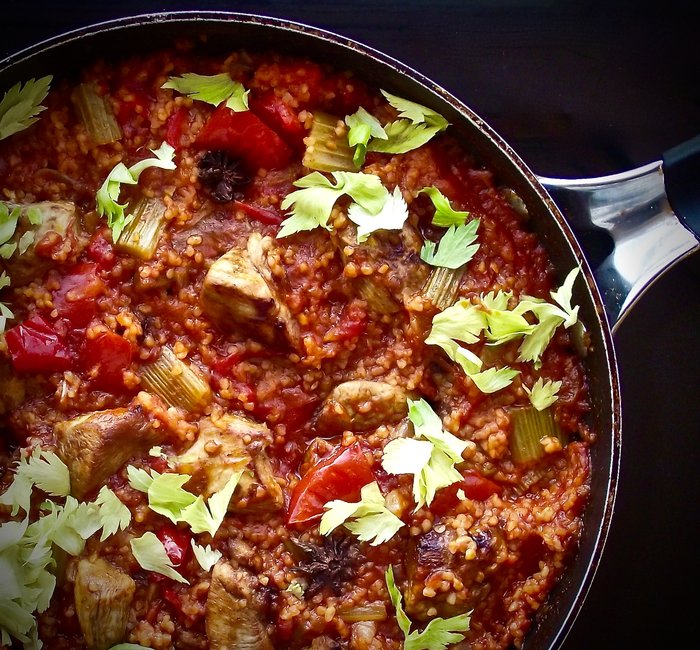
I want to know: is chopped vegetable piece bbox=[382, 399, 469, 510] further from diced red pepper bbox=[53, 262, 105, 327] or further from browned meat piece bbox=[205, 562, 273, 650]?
diced red pepper bbox=[53, 262, 105, 327]

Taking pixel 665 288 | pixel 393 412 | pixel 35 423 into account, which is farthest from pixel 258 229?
pixel 665 288

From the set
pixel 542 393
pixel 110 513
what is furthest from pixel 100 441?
pixel 542 393

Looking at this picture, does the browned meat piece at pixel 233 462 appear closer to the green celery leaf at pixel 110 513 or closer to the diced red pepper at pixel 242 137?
the green celery leaf at pixel 110 513

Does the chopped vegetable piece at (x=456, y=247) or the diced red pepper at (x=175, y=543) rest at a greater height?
the chopped vegetable piece at (x=456, y=247)

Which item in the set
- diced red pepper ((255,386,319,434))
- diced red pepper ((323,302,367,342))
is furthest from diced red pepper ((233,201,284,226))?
diced red pepper ((255,386,319,434))

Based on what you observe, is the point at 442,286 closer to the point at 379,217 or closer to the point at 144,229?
the point at 379,217

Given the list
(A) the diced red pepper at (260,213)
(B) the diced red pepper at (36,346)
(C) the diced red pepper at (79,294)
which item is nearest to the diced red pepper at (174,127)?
(A) the diced red pepper at (260,213)
